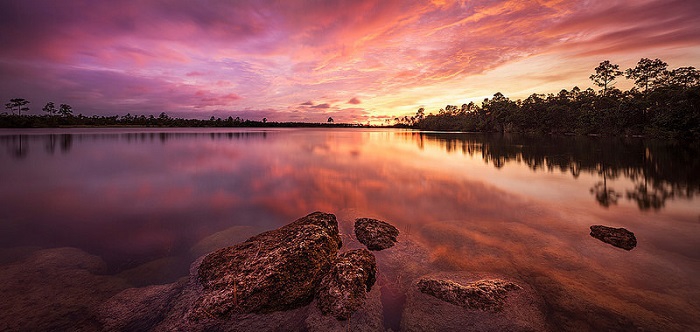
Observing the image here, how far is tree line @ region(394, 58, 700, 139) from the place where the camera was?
39894 mm

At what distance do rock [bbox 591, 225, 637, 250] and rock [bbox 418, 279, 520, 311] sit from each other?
4467mm

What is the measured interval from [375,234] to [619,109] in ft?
238

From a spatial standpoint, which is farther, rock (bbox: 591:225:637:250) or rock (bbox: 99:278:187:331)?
rock (bbox: 591:225:637:250)

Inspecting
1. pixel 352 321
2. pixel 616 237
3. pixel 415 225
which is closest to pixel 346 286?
pixel 352 321

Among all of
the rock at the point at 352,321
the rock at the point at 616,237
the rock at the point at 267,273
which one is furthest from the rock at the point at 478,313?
the rock at the point at 616,237

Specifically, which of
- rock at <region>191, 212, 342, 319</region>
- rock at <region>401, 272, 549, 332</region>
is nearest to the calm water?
rock at <region>401, 272, 549, 332</region>

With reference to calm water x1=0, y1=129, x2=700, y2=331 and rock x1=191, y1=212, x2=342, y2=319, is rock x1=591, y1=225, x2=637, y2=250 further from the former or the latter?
rock x1=191, y1=212, x2=342, y2=319

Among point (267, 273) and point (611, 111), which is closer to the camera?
point (267, 273)

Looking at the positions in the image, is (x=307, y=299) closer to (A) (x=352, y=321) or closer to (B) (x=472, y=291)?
(A) (x=352, y=321)

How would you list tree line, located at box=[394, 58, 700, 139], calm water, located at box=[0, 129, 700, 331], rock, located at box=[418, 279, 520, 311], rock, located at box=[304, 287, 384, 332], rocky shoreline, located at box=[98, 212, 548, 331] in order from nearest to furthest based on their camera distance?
1. rock, located at box=[304, 287, 384, 332]
2. rocky shoreline, located at box=[98, 212, 548, 331]
3. rock, located at box=[418, 279, 520, 311]
4. calm water, located at box=[0, 129, 700, 331]
5. tree line, located at box=[394, 58, 700, 139]

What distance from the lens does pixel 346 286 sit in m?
4.69

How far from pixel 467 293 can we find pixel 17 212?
52.9 feet

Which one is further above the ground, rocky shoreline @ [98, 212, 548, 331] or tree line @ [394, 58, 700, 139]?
tree line @ [394, 58, 700, 139]

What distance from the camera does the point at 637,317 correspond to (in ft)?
Answer: 14.0
